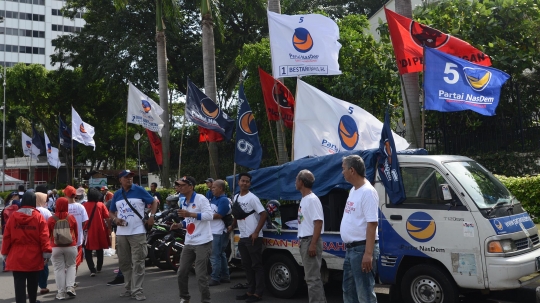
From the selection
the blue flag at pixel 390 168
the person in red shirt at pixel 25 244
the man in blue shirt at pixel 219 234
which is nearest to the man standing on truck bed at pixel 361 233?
the blue flag at pixel 390 168

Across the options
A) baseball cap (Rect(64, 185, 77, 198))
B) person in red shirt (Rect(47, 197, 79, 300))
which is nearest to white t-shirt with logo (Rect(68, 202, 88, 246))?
baseball cap (Rect(64, 185, 77, 198))

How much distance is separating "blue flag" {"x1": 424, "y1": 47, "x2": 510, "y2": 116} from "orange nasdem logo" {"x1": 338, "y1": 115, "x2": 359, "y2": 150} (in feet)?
4.89

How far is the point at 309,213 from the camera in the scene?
276 inches

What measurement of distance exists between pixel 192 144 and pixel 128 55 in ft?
18.7

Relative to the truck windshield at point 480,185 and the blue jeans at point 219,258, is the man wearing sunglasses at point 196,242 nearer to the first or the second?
the blue jeans at point 219,258

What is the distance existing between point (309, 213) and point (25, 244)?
4.04m

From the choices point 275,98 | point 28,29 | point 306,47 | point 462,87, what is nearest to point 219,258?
point 275,98

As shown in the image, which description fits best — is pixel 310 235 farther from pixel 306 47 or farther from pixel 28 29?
pixel 28 29

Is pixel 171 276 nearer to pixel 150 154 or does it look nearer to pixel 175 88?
pixel 150 154

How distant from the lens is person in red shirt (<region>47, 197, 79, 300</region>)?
9.16m

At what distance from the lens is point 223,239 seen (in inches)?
395

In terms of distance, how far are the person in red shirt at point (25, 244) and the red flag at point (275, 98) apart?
5.52 metres

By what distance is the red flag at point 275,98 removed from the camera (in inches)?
468

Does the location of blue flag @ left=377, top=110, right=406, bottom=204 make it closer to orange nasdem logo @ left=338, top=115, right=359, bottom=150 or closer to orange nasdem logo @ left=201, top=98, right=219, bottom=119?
orange nasdem logo @ left=338, top=115, right=359, bottom=150
